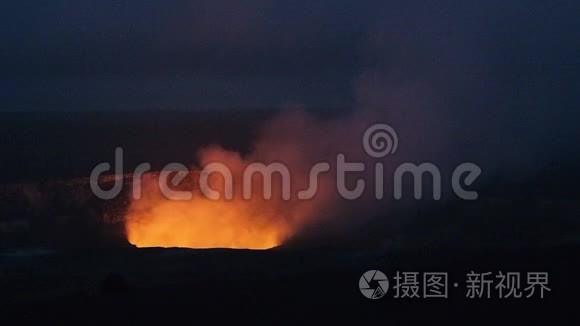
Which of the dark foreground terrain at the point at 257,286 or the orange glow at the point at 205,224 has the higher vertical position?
the orange glow at the point at 205,224

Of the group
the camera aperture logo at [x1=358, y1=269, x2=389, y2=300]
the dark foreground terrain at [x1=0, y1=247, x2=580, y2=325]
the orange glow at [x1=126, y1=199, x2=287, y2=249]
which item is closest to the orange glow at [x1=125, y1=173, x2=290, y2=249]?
the orange glow at [x1=126, y1=199, x2=287, y2=249]

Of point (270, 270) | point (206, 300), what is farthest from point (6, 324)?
point (270, 270)

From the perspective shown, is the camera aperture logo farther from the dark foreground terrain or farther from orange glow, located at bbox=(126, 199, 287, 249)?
orange glow, located at bbox=(126, 199, 287, 249)

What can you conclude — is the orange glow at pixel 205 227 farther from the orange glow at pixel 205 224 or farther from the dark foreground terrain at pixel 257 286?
the dark foreground terrain at pixel 257 286

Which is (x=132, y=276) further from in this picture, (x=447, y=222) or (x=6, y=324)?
(x=447, y=222)

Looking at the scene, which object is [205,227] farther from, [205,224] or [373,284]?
[373,284]

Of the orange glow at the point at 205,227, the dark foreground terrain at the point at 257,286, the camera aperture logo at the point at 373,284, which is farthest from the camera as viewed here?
the orange glow at the point at 205,227

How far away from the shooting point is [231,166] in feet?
66.2

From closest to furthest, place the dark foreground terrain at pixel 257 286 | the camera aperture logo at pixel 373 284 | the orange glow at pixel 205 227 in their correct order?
1. the dark foreground terrain at pixel 257 286
2. the camera aperture logo at pixel 373 284
3. the orange glow at pixel 205 227

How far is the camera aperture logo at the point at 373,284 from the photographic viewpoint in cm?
957

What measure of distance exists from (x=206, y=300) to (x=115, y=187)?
852 centimetres

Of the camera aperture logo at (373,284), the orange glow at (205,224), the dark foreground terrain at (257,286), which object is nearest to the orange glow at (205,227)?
the orange glow at (205,224)

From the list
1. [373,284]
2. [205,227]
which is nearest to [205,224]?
[205,227]

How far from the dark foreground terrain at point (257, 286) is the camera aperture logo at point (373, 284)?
0.32 feet
